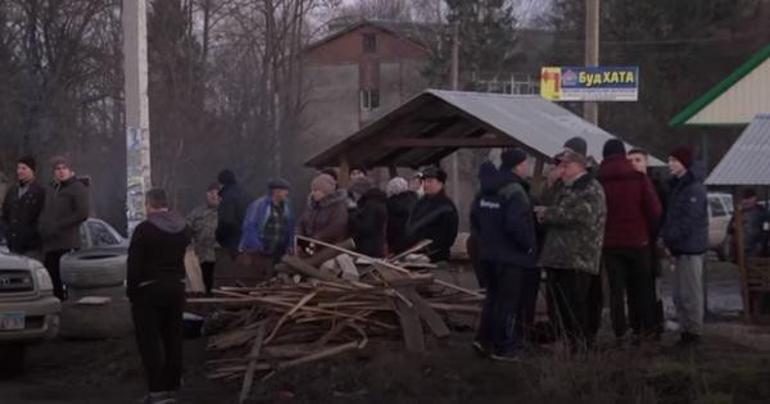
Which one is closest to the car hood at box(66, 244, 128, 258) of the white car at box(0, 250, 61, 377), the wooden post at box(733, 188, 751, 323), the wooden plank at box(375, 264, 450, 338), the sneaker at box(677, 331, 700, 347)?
the white car at box(0, 250, 61, 377)

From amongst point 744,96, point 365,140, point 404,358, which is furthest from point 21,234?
point 744,96

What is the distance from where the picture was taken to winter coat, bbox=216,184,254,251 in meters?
15.6

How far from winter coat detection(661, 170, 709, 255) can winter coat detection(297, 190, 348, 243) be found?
3.12 metres

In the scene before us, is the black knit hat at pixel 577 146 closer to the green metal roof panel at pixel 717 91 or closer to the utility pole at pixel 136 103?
the utility pole at pixel 136 103

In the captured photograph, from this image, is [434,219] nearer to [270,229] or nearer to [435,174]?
[435,174]

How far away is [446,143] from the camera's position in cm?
1634

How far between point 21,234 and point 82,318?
1429mm

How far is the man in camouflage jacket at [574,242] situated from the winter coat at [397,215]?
3.27 metres

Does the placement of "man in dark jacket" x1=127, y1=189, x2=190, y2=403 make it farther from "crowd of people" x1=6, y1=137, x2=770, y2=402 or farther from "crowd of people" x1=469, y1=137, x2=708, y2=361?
"crowd of people" x1=469, y1=137, x2=708, y2=361

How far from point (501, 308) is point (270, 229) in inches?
141

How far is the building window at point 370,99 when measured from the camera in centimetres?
7494

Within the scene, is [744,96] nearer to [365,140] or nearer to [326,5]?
[365,140]

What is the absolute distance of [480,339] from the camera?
11820mm

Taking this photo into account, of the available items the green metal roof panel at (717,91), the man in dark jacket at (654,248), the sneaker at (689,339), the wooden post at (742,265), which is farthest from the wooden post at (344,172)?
the green metal roof panel at (717,91)
